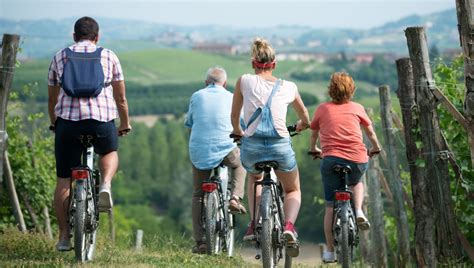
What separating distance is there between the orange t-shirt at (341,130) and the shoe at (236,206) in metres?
1.60

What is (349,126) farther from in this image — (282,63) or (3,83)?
(282,63)

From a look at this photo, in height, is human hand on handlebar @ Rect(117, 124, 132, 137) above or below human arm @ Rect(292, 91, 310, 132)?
below

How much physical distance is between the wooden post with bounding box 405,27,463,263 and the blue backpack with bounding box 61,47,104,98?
3.02 metres

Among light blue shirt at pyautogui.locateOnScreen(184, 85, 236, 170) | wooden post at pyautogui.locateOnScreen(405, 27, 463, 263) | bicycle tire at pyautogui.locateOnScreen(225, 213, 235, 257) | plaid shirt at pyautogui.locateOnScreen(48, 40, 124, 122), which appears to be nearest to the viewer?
plaid shirt at pyautogui.locateOnScreen(48, 40, 124, 122)

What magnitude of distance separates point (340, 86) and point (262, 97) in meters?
0.85

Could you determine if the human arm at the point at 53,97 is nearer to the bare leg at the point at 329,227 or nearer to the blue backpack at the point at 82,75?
the blue backpack at the point at 82,75

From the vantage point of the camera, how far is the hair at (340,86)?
9461 millimetres

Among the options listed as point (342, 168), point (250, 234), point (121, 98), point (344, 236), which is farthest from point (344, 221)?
point (121, 98)

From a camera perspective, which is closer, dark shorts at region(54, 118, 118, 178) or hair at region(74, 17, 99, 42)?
dark shorts at region(54, 118, 118, 178)

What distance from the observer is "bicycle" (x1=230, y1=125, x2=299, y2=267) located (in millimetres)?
8766

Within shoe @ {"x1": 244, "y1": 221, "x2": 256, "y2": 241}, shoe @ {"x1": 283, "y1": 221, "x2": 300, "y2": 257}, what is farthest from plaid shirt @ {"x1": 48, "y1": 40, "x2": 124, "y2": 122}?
shoe @ {"x1": 283, "y1": 221, "x2": 300, "y2": 257}

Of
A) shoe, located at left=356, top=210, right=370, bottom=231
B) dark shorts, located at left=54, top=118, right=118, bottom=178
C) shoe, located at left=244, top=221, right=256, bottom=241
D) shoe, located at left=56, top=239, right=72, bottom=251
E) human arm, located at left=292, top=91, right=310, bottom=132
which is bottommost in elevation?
shoe, located at left=56, top=239, right=72, bottom=251

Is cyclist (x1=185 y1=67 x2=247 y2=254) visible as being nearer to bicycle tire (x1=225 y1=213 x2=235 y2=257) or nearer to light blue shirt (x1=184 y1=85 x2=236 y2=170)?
light blue shirt (x1=184 y1=85 x2=236 y2=170)

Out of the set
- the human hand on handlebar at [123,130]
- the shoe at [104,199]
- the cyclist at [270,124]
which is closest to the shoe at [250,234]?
the cyclist at [270,124]
